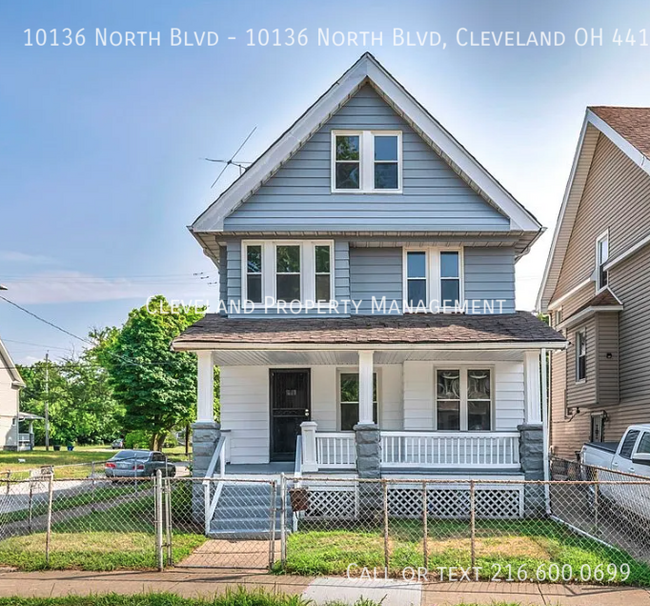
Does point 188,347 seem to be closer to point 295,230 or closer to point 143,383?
point 295,230

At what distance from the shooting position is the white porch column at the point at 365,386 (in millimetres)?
14406

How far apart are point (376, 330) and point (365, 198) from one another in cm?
313

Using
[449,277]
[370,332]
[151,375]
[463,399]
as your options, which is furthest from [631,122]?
[151,375]

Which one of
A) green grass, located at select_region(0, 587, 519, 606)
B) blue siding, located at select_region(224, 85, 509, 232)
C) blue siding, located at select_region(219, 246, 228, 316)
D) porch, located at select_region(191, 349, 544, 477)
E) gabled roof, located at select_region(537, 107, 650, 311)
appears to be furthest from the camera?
gabled roof, located at select_region(537, 107, 650, 311)

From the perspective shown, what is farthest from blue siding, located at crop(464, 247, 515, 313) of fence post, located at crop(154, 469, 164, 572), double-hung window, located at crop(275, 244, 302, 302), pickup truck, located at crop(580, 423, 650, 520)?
fence post, located at crop(154, 469, 164, 572)

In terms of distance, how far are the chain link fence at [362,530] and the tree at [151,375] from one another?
21.7 meters

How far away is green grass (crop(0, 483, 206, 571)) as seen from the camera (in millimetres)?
9922

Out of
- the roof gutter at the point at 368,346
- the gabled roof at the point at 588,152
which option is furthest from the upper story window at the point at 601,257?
the roof gutter at the point at 368,346

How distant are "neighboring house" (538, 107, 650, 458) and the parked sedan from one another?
13869 millimetres

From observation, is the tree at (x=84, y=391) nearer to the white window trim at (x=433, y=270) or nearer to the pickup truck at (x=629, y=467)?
the white window trim at (x=433, y=270)

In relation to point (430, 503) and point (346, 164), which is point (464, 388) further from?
point (346, 164)

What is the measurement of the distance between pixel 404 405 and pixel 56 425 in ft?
196

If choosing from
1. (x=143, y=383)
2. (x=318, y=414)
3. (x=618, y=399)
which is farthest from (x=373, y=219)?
(x=143, y=383)

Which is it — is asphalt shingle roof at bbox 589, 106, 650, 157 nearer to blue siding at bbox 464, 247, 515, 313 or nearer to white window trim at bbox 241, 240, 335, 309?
blue siding at bbox 464, 247, 515, 313
